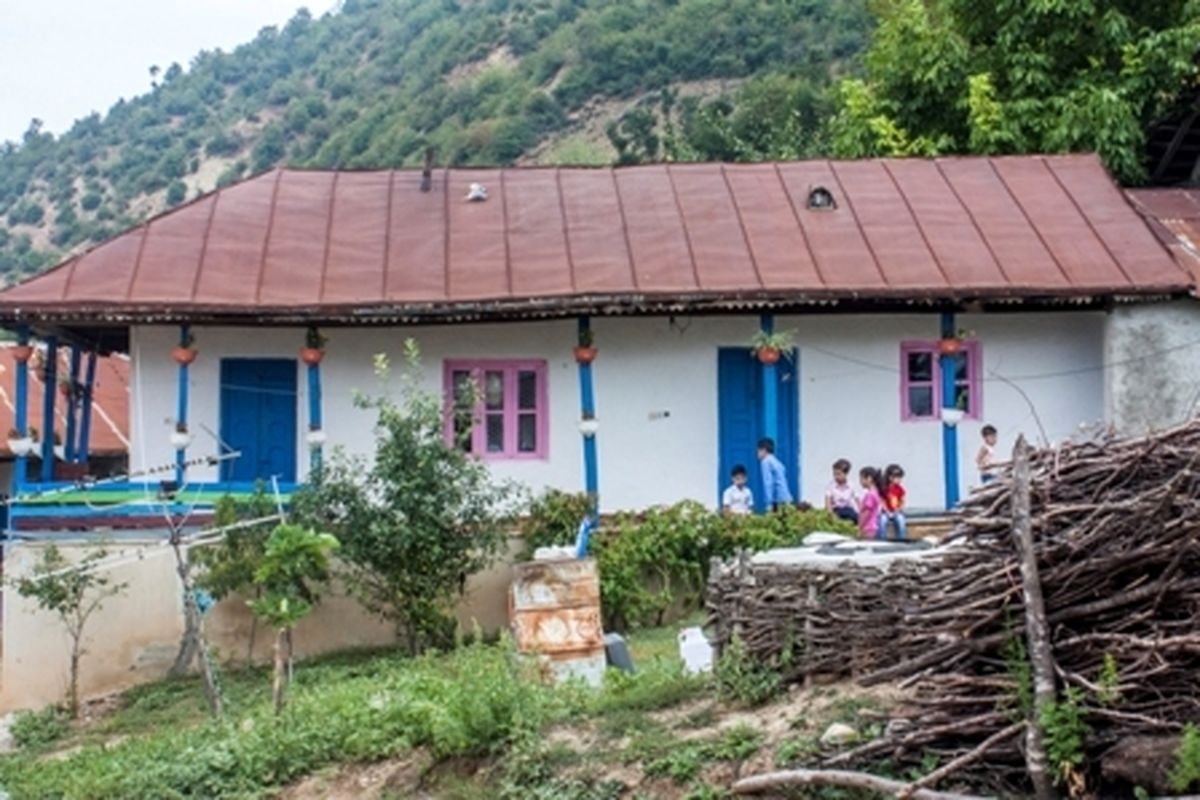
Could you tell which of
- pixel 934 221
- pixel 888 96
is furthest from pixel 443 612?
pixel 888 96

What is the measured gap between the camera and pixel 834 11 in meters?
43.8

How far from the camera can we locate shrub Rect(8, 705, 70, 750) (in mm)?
11859

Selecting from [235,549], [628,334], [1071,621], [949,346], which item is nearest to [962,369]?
[949,346]

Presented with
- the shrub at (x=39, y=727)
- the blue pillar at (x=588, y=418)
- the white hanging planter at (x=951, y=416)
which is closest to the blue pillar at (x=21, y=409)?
the shrub at (x=39, y=727)

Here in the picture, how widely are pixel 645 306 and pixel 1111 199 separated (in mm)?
5894

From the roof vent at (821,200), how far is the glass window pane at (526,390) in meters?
3.73

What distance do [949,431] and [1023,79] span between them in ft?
29.3

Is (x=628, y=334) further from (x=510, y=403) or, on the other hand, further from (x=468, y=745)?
(x=468, y=745)

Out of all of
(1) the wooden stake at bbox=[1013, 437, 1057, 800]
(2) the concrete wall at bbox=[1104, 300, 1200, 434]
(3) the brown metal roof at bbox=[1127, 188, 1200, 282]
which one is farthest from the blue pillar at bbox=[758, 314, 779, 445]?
(1) the wooden stake at bbox=[1013, 437, 1057, 800]

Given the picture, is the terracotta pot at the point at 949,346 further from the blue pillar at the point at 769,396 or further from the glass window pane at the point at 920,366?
the blue pillar at the point at 769,396

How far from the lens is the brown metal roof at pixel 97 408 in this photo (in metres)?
21.5

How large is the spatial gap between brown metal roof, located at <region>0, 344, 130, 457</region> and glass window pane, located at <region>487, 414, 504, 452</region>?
7.95 m

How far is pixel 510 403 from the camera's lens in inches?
582

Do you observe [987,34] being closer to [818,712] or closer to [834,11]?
[818,712]
